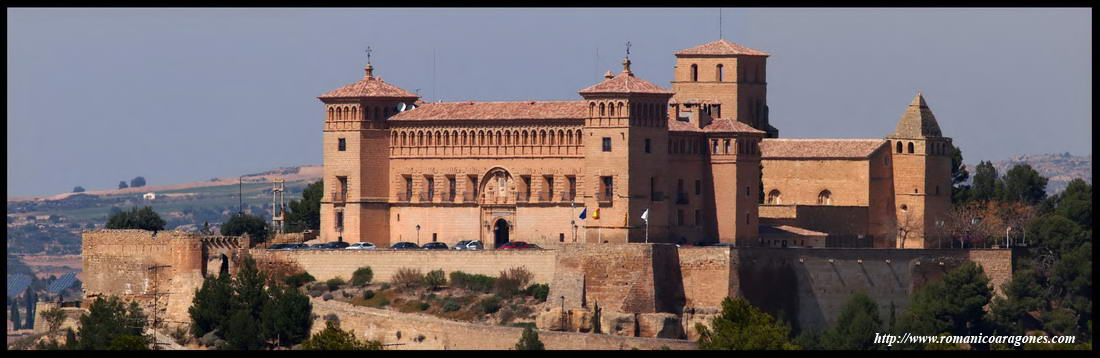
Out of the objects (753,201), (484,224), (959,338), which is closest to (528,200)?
(484,224)

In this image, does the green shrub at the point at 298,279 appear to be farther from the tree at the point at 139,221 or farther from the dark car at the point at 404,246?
the tree at the point at 139,221

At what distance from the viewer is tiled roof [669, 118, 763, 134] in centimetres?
9306

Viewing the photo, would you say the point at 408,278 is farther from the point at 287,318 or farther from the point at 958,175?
the point at 958,175

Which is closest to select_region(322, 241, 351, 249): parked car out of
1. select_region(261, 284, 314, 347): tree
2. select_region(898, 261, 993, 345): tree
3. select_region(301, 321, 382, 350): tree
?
select_region(261, 284, 314, 347): tree

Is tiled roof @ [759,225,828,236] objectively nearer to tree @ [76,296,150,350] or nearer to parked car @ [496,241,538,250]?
parked car @ [496,241,538,250]

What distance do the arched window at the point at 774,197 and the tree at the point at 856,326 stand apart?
31.1ft

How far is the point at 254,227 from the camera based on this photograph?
4028 inches

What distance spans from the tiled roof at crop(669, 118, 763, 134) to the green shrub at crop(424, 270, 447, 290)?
9344mm

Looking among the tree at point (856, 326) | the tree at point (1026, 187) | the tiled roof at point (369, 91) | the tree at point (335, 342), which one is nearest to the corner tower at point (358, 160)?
the tiled roof at point (369, 91)

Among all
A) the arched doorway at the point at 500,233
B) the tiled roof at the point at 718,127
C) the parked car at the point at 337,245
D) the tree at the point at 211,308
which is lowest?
the tree at the point at 211,308

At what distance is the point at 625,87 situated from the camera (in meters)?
90.2

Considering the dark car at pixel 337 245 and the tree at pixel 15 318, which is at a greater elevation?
the dark car at pixel 337 245

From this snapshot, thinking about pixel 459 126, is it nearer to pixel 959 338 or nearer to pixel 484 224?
pixel 484 224

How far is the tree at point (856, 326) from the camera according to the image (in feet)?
282
